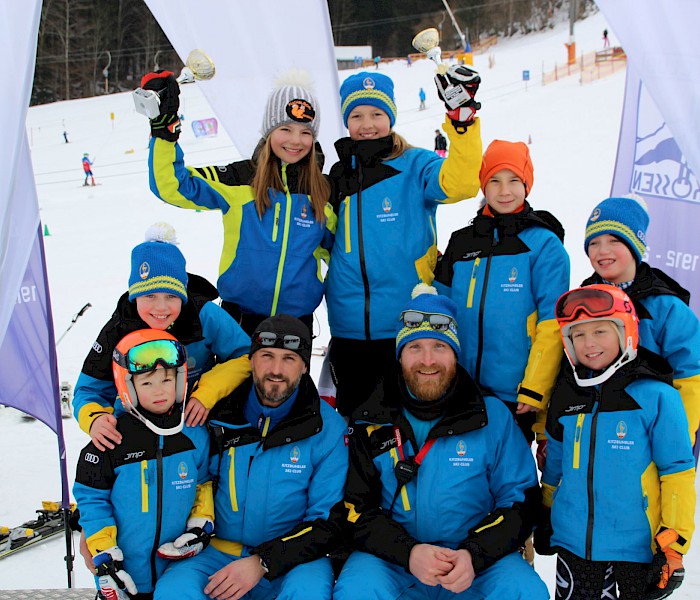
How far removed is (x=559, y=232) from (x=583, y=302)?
50 centimetres

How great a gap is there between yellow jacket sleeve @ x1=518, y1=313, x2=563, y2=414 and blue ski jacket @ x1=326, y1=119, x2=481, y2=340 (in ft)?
1.91

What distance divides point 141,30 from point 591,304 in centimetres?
4049

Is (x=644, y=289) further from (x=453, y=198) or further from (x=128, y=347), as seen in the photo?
(x=128, y=347)

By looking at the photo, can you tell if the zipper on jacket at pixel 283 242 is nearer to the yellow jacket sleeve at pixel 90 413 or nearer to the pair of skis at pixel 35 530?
the yellow jacket sleeve at pixel 90 413

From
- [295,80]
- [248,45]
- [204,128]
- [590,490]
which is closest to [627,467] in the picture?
[590,490]

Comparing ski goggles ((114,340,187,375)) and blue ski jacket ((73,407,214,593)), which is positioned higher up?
ski goggles ((114,340,187,375))

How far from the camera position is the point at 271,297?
2963mm

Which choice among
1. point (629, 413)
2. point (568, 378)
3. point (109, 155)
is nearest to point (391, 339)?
point (568, 378)

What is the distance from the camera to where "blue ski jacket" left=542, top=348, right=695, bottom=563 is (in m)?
2.30

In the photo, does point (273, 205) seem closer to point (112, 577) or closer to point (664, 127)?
point (112, 577)

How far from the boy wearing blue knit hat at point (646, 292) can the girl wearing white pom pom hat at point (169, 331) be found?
1381 millimetres

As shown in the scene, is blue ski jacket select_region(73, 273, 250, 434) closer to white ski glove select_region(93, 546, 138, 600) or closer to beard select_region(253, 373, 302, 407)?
beard select_region(253, 373, 302, 407)

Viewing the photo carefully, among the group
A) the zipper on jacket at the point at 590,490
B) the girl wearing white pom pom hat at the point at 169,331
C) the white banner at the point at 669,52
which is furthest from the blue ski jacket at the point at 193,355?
the white banner at the point at 669,52

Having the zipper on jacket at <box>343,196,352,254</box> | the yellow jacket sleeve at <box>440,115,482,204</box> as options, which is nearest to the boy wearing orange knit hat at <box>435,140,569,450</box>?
the yellow jacket sleeve at <box>440,115,482,204</box>
